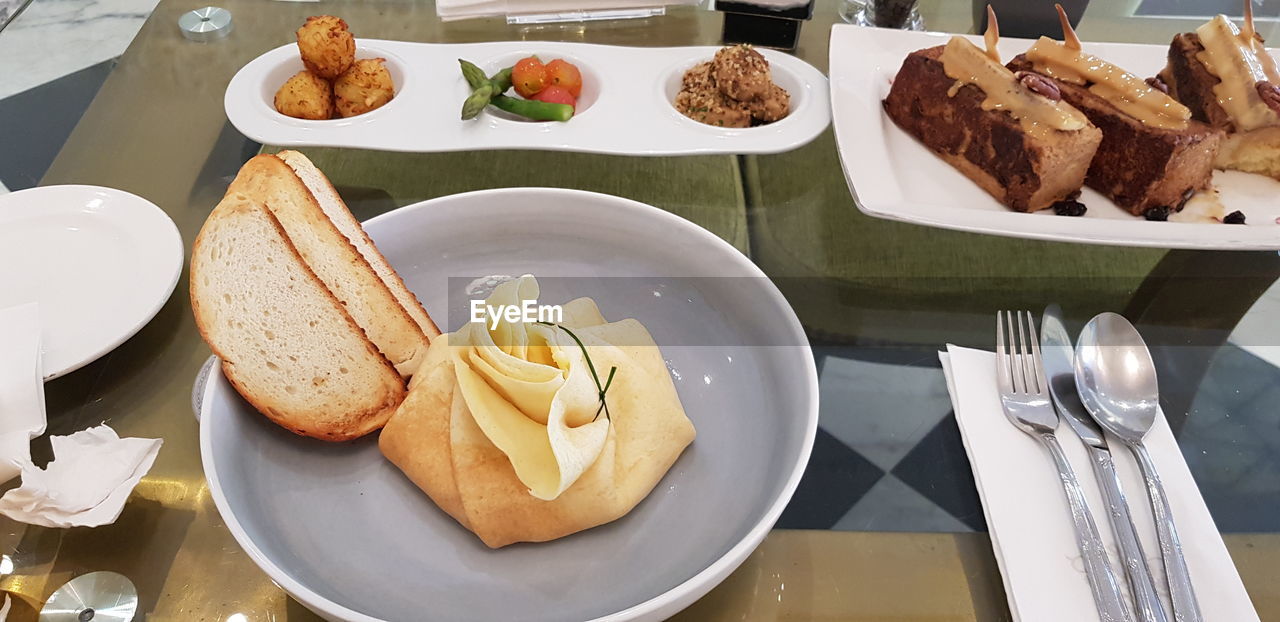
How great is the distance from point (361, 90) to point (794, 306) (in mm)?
752

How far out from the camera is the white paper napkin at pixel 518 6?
144 cm

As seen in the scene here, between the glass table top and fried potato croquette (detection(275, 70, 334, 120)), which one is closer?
the glass table top

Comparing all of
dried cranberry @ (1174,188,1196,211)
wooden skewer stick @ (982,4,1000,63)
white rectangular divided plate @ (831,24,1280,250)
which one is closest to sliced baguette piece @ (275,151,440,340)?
white rectangular divided plate @ (831,24,1280,250)

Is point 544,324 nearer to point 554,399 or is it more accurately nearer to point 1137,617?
point 554,399

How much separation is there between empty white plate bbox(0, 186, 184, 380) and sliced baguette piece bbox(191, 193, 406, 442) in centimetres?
17

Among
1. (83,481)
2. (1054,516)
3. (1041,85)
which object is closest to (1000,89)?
(1041,85)

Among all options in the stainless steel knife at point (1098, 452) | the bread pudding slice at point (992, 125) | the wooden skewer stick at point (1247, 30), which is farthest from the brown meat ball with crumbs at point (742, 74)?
the wooden skewer stick at point (1247, 30)

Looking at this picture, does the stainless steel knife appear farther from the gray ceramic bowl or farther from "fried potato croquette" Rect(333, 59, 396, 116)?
"fried potato croquette" Rect(333, 59, 396, 116)

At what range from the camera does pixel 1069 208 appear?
1143 mm

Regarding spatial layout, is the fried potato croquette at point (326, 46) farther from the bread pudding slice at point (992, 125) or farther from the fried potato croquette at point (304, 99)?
the bread pudding slice at point (992, 125)

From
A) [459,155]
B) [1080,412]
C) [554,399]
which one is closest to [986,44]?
[1080,412]

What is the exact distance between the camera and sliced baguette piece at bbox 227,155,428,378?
0.84 m

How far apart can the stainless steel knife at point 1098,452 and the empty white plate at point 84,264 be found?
1.03 m

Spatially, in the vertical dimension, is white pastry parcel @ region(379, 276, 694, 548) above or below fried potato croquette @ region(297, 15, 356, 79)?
below
